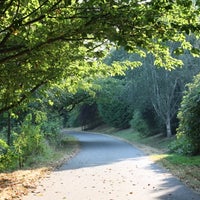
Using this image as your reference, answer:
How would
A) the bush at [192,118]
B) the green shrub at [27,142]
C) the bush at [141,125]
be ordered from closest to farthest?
the green shrub at [27,142]
the bush at [192,118]
the bush at [141,125]

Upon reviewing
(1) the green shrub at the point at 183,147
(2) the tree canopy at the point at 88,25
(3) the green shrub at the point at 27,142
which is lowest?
(1) the green shrub at the point at 183,147

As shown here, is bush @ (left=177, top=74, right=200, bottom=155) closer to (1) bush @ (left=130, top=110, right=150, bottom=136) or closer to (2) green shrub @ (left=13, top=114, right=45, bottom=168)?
(2) green shrub @ (left=13, top=114, right=45, bottom=168)

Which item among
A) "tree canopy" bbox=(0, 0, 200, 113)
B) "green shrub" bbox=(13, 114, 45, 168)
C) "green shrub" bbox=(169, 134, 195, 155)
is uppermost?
"tree canopy" bbox=(0, 0, 200, 113)

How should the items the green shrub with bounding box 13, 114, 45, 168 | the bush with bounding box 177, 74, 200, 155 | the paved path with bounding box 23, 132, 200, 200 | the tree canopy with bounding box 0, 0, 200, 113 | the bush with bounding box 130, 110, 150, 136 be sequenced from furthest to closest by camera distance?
the bush with bounding box 130, 110, 150, 136 → the bush with bounding box 177, 74, 200, 155 → the green shrub with bounding box 13, 114, 45, 168 → the paved path with bounding box 23, 132, 200, 200 → the tree canopy with bounding box 0, 0, 200, 113

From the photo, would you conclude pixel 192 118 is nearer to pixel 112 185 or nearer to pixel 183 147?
pixel 183 147

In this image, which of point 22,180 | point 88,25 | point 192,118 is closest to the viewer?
point 88,25

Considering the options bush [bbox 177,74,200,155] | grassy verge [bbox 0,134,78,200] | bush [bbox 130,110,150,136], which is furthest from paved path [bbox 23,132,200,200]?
Answer: bush [bbox 130,110,150,136]

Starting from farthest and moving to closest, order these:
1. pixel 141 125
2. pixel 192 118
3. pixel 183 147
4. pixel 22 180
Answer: pixel 141 125 < pixel 183 147 < pixel 192 118 < pixel 22 180

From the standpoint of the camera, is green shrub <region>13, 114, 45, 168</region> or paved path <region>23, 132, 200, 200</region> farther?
green shrub <region>13, 114, 45, 168</region>

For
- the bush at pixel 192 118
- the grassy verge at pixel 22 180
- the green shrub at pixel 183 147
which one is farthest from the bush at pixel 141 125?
the grassy verge at pixel 22 180

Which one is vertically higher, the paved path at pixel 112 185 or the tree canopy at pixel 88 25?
the tree canopy at pixel 88 25

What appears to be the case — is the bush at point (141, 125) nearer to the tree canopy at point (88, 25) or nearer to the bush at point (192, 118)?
the bush at point (192, 118)

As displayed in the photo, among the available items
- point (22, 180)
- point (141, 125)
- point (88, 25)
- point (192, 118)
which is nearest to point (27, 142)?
point (22, 180)

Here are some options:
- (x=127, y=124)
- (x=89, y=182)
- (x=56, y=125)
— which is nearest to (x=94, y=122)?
(x=127, y=124)
